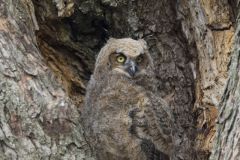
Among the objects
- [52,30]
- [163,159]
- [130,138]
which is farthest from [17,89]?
[52,30]

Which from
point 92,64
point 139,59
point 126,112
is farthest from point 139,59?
point 92,64

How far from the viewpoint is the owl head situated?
12.4ft

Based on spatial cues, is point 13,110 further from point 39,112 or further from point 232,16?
point 232,16

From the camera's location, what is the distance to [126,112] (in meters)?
3.57

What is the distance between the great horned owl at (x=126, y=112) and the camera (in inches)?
138

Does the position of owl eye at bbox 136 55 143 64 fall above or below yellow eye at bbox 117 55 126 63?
above

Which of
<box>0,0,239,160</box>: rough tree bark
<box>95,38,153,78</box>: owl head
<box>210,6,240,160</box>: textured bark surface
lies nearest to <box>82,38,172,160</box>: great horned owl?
<box>95,38,153,78</box>: owl head

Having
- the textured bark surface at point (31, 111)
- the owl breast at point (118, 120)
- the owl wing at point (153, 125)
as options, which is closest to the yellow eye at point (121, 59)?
the owl breast at point (118, 120)

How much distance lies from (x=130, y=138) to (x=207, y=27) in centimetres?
95

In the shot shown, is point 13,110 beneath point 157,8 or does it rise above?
beneath

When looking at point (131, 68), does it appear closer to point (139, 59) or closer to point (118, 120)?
point (139, 59)

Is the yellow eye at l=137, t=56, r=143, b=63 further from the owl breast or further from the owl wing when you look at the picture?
the owl wing

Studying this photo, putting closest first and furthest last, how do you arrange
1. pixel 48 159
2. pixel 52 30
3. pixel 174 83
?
1. pixel 48 159
2. pixel 174 83
3. pixel 52 30

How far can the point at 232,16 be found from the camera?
12.9ft
